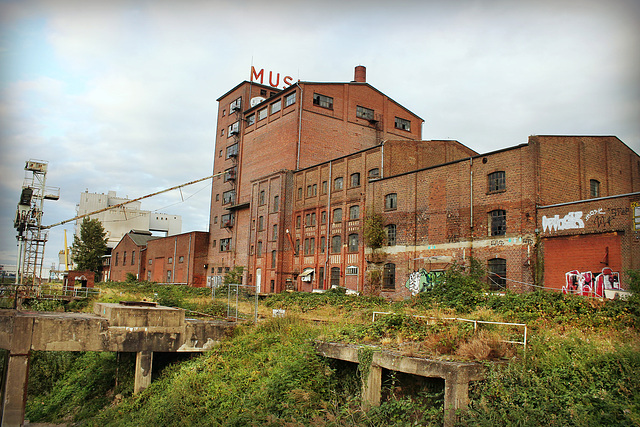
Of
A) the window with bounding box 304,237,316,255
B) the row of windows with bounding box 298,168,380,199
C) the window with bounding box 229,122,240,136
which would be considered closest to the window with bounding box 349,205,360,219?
the row of windows with bounding box 298,168,380,199

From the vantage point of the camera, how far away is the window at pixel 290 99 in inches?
1607

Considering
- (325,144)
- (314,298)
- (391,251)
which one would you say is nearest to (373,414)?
(314,298)

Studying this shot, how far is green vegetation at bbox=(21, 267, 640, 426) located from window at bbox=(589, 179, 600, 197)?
29.8ft

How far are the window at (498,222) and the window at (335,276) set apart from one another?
12.6 meters

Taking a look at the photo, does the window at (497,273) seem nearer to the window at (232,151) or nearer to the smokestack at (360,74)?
the smokestack at (360,74)

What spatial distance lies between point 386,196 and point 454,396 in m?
Result: 21.5

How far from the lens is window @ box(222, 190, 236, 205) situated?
48531 mm

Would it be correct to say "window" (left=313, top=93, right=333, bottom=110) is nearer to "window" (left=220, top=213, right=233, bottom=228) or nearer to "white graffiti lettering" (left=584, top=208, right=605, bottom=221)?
"window" (left=220, top=213, right=233, bottom=228)

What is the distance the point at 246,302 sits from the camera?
24.5 meters

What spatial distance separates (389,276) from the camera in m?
29.1

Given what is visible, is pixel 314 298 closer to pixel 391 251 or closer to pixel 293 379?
pixel 391 251

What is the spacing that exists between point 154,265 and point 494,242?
46.0 meters

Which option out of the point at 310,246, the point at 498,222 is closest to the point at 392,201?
the point at 498,222

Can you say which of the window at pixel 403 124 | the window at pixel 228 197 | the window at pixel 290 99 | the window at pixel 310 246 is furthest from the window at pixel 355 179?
the window at pixel 228 197
